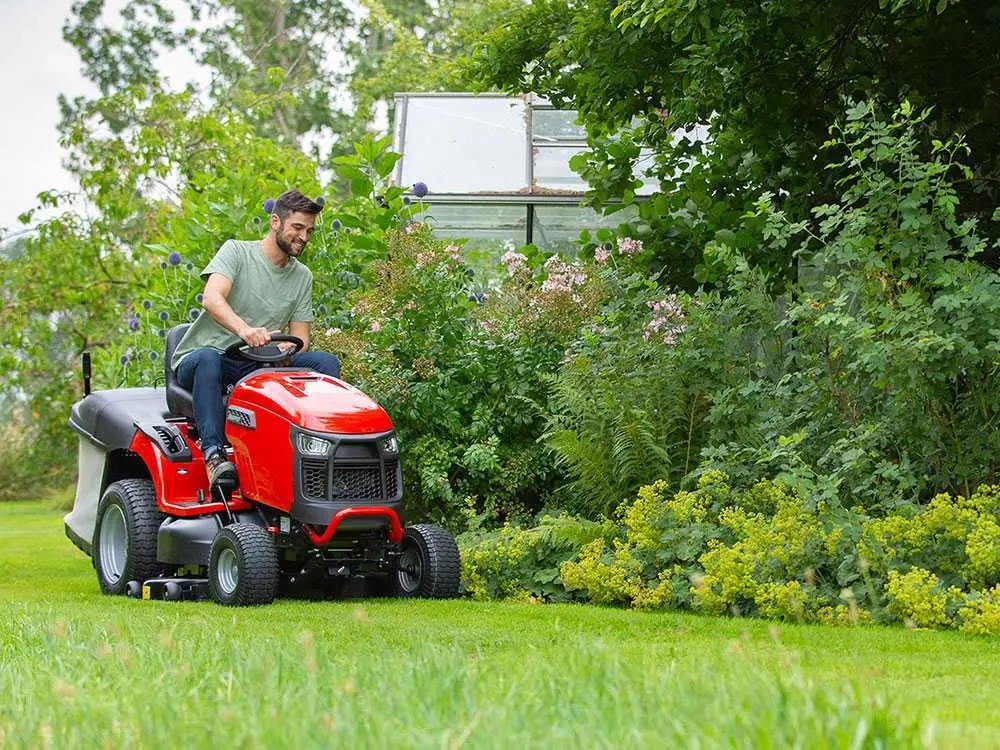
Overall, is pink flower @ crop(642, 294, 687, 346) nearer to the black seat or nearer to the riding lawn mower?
the riding lawn mower

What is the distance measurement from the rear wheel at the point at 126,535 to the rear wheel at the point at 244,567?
708mm

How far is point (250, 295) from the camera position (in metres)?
7.50

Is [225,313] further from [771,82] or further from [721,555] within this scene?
[771,82]

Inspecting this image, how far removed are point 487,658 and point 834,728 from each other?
6.30 ft

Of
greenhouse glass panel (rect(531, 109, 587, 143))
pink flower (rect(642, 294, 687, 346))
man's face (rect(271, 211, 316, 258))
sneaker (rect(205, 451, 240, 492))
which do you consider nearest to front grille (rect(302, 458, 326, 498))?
sneaker (rect(205, 451, 240, 492))

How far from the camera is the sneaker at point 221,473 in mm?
7195

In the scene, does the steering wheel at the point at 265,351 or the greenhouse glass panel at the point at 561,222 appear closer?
the steering wheel at the point at 265,351

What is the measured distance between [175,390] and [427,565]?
1551 millimetres

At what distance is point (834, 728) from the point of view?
115 inches

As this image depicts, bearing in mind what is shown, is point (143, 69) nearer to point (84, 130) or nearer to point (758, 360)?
point (84, 130)

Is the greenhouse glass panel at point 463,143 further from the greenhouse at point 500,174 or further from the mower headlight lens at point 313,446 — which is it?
the mower headlight lens at point 313,446

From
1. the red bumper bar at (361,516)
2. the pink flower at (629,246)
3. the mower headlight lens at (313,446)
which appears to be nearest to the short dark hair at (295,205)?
the mower headlight lens at (313,446)

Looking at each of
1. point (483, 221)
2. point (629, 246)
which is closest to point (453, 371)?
point (629, 246)

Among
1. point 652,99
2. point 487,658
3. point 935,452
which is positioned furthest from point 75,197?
point 487,658
